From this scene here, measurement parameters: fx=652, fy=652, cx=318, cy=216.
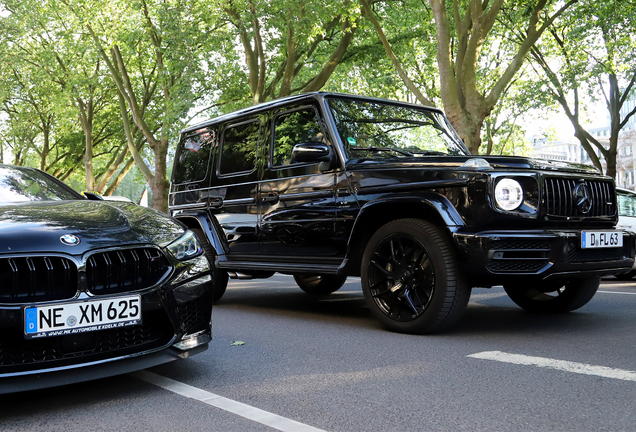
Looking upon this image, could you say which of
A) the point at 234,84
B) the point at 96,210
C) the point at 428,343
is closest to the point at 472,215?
the point at 428,343

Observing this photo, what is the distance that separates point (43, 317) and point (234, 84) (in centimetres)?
2180

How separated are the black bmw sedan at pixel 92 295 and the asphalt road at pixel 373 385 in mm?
253

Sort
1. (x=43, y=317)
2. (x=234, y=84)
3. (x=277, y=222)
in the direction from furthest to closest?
(x=234, y=84)
(x=277, y=222)
(x=43, y=317)

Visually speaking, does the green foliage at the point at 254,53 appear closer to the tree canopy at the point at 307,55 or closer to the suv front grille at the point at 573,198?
the tree canopy at the point at 307,55

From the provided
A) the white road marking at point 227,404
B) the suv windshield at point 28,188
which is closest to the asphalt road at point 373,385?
the white road marking at point 227,404

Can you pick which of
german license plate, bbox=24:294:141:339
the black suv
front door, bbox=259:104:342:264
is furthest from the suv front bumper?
german license plate, bbox=24:294:141:339

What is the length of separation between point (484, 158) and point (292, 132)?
209 centimetres

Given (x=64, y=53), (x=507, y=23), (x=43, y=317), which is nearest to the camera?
(x=43, y=317)

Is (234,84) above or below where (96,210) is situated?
above

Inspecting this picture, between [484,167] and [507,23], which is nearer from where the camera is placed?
[484,167]

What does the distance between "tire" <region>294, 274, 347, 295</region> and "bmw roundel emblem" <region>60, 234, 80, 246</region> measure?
15.6 feet

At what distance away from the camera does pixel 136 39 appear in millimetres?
20984

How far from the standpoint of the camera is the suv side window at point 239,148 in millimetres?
6727

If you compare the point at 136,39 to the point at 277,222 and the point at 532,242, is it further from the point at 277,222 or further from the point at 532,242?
the point at 532,242
